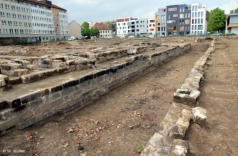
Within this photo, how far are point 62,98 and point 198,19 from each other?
7002cm

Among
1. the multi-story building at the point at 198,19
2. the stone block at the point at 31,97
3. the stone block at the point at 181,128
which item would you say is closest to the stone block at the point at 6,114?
the stone block at the point at 31,97

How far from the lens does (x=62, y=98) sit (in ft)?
15.1

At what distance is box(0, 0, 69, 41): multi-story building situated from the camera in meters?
44.7

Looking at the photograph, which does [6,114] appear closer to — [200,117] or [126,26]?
[200,117]

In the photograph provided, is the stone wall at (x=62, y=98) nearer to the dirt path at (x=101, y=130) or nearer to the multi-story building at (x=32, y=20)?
the dirt path at (x=101, y=130)

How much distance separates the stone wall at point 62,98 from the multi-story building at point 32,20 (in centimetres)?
4737

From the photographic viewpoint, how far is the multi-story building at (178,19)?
6525cm

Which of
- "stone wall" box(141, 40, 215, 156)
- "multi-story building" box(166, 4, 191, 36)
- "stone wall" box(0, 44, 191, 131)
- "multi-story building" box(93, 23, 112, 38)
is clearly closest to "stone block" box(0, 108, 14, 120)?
"stone wall" box(0, 44, 191, 131)

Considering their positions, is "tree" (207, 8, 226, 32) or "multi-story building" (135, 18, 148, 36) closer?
"tree" (207, 8, 226, 32)

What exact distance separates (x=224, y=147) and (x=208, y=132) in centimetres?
43

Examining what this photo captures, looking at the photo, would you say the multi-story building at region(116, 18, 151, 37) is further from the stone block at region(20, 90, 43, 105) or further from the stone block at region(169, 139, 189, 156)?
the stone block at region(169, 139, 189, 156)

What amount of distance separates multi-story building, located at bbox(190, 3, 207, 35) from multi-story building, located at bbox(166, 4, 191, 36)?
1.46 metres

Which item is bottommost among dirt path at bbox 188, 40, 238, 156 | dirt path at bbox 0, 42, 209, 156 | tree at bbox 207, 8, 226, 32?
dirt path at bbox 0, 42, 209, 156

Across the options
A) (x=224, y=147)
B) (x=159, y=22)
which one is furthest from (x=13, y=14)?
(x=224, y=147)
